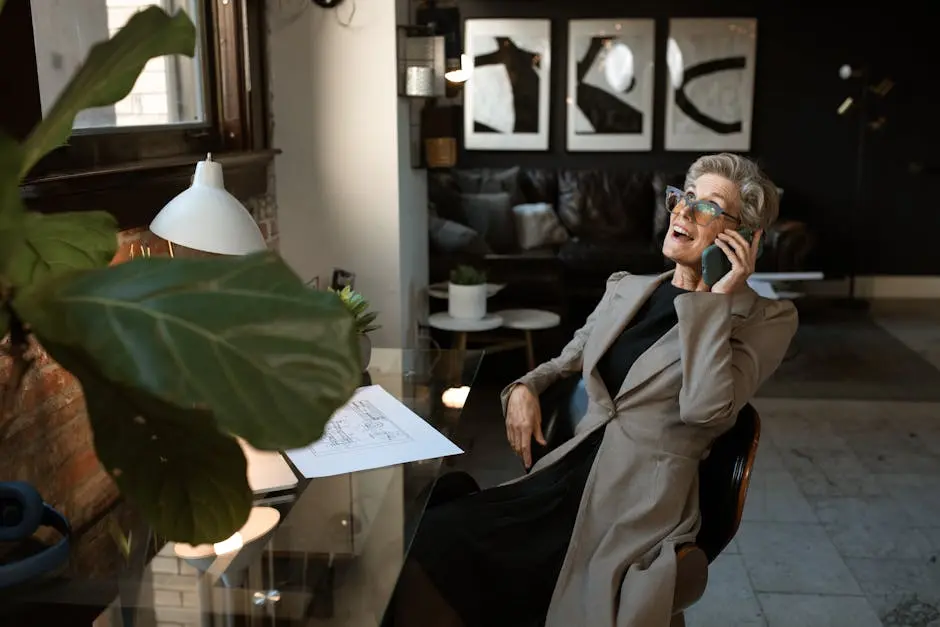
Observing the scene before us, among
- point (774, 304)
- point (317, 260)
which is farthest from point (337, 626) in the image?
point (317, 260)

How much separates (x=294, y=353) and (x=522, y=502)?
1419 millimetres

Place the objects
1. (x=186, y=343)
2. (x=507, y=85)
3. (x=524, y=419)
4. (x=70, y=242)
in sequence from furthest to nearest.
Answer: (x=507, y=85)
(x=524, y=419)
(x=70, y=242)
(x=186, y=343)

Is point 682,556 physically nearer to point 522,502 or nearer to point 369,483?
point 522,502

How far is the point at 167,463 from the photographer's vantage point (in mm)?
724

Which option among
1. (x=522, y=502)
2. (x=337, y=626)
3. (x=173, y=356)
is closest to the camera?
(x=173, y=356)

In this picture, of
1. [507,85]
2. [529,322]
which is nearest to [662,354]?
[529,322]

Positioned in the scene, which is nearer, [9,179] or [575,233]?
[9,179]

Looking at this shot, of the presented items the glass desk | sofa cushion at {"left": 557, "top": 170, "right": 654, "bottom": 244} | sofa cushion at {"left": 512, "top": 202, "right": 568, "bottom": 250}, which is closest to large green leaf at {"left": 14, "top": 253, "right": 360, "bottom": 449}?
the glass desk

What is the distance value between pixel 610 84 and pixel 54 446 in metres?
5.91

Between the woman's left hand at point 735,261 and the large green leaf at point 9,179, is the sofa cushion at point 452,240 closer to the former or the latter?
the woman's left hand at point 735,261

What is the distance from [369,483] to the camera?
1.71 metres

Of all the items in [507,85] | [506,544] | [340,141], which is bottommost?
[506,544]

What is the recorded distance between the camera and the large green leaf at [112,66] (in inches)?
30.0

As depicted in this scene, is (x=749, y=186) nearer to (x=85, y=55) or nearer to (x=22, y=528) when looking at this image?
(x=85, y=55)
